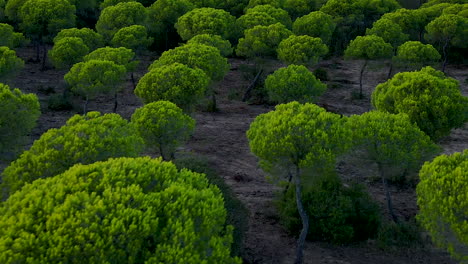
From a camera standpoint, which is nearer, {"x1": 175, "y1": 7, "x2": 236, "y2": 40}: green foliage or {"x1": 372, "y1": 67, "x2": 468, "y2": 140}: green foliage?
{"x1": 372, "y1": 67, "x2": 468, "y2": 140}: green foliage

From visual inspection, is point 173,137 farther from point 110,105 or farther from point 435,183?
point 110,105

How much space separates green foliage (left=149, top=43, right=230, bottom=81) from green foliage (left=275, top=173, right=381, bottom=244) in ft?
43.7

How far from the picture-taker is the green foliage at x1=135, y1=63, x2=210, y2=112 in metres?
24.6

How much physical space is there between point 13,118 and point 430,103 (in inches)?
871

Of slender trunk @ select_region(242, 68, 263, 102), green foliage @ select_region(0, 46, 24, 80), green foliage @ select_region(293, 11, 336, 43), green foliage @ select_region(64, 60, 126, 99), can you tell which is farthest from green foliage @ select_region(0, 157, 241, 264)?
green foliage @ select_region(293, 11, 336, 43)

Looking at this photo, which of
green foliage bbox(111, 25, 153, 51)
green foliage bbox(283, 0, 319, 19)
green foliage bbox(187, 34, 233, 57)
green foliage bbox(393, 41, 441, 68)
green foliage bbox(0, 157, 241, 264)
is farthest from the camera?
green foliage bbox(283, 0, 319, 19)

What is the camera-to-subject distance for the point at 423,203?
14.8 meters

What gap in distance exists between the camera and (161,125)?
19.7m

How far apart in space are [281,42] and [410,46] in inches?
485

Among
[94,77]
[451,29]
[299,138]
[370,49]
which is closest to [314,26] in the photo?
[370,49]

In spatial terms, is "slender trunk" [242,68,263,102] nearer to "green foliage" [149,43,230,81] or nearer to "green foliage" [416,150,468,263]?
"green foliage" [149,43,230,81]

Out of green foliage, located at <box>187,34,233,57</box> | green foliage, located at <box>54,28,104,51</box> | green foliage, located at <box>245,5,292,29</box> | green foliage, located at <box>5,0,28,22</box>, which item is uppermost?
green foliage, located at <box>245,5,292,29</box>

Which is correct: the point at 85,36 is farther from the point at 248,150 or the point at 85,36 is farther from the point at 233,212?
the point at 233,212

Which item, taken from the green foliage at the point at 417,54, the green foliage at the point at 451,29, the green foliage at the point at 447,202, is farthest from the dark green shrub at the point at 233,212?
the green foliage at the point at 451,29
